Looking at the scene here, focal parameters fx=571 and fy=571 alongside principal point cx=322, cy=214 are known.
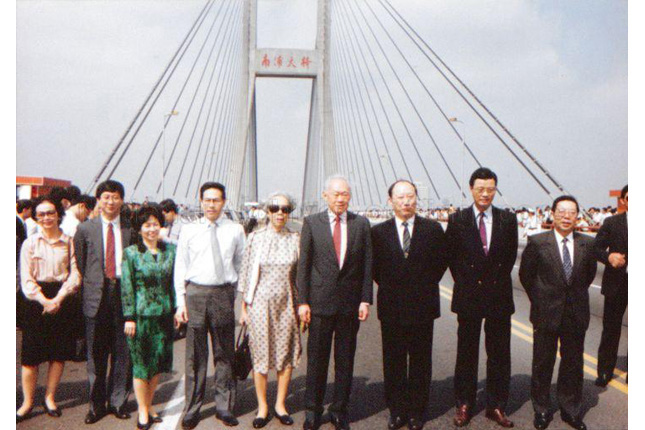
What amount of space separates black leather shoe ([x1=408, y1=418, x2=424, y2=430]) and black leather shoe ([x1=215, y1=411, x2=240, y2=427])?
44.9 inches

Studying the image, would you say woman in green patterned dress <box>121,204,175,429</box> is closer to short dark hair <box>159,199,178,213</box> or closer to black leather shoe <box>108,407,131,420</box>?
black leather shoe <box>108,407,131,420</box>

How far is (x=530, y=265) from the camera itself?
412 cm

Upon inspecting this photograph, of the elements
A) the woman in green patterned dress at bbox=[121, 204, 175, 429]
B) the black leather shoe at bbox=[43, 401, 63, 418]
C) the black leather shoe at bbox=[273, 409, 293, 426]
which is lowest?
the black leather shoe at bbox=[43, 401, 63, 418]

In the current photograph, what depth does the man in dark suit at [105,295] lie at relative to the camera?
396cm

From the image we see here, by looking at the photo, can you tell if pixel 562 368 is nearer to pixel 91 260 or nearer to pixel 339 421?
pixel 339 421

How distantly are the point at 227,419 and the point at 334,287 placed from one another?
1.13m

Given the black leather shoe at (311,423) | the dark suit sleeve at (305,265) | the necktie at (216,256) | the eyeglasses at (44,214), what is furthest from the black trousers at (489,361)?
the eyeglasses at (44,214)

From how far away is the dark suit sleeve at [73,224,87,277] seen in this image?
3996 mm

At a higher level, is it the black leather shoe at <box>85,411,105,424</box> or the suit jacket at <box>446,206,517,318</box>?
the suit jacket at <box>446,206,517,318</box>

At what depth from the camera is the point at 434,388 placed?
457cm

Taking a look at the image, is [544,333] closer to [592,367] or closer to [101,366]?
[592,367]

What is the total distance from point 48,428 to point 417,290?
2553 millimetres

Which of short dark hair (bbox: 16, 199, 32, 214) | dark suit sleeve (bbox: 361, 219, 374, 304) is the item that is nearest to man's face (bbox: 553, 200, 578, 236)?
dark suit sleeve (bbox: 361, 219, 374, 304)

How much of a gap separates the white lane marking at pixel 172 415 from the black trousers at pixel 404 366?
1.45 m
